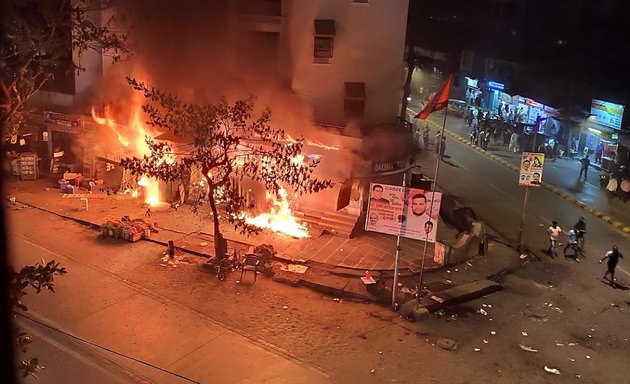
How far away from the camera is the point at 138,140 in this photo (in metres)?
20.4

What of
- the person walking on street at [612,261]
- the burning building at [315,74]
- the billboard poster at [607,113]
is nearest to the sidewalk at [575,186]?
the billboard poster at [607,113]

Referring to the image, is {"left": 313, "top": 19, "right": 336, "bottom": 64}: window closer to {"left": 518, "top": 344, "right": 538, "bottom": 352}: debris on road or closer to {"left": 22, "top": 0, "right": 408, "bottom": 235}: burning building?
{"left": 22, "top": 0, "right": 408, "bottom": 235}: burning building

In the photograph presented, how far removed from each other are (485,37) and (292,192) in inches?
1199

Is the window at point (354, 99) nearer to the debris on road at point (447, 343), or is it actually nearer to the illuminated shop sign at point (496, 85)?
the debris on road at point (447, 343)

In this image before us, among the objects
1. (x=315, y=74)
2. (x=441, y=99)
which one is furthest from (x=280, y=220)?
(x=441, y=99)

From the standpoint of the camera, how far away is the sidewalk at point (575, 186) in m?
20.9

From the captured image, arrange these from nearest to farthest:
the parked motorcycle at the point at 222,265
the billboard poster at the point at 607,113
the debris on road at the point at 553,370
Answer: the debris on road at the point at 553,370 < the parked motorcycle at the point at 222,265 < the billboard poster at the point at 607,113

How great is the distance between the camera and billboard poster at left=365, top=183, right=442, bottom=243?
12.1 m

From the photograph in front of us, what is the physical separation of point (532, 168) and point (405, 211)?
19.1 ft

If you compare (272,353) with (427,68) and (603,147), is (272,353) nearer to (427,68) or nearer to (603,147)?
(603,147)

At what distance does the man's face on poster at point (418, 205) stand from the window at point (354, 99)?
5.84 meters

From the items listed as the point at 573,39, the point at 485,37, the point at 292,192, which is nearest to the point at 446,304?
the point at 292,192

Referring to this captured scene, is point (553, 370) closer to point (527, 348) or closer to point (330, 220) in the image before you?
point (527, 348)

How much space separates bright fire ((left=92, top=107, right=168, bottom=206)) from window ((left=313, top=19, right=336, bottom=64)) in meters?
6.81
